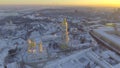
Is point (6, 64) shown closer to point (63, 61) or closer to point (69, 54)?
point (63, 61)

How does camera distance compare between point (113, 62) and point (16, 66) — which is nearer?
point (16, 66)

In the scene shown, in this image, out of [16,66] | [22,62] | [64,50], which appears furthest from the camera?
[64,50]

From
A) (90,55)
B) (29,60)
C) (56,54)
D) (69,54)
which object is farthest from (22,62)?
Result: (90,55)

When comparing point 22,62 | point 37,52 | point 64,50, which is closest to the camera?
point 22,62

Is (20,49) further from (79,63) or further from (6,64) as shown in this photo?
(79,63)

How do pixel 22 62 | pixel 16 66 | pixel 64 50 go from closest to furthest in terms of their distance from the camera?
pixel 16 66 → pixel 22 62 → pixel 64 50

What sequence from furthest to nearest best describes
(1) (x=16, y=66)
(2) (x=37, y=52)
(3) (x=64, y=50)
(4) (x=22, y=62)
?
(3) (x=64, y=50), (2) (x=37, y=52), (4) (x=22, y=62), (1) (x=16, y=66)

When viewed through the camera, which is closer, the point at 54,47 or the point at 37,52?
the point at 37,52

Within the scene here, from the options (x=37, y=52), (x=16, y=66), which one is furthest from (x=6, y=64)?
(x=37, y=52)
